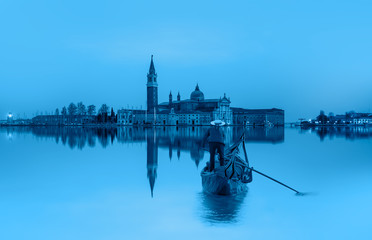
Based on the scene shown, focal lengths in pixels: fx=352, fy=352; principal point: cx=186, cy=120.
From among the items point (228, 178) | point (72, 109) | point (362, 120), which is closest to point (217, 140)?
point (228, 178)

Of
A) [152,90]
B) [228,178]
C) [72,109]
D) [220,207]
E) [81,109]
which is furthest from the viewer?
[81,109]

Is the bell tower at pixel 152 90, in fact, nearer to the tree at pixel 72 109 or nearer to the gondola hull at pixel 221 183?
the tree at pixel 72 109

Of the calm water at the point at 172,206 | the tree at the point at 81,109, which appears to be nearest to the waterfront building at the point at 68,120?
the tree at the point at 81,109

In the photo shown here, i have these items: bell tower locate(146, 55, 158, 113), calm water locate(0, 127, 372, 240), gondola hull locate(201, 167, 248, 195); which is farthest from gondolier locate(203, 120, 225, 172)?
bell tower locate(146, 55, 158, 113)

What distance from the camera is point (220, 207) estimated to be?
681 centimetres

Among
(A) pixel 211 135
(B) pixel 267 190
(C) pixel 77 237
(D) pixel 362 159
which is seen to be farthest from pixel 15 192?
(D) pixel 362 159

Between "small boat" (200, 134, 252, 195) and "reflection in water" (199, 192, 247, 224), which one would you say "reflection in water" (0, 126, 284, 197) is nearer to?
"small boat" (200, 134, 252, 195)

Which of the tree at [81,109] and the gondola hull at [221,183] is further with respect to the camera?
the tree at [81,109]

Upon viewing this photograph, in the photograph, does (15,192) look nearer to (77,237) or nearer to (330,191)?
(77,237)

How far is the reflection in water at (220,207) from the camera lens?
20.2ft

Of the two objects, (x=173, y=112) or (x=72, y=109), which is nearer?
(x=173, y=112)

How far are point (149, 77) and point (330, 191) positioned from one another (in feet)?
305

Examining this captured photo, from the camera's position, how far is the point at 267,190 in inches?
346

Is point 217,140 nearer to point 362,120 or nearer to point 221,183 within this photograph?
point 221,183
